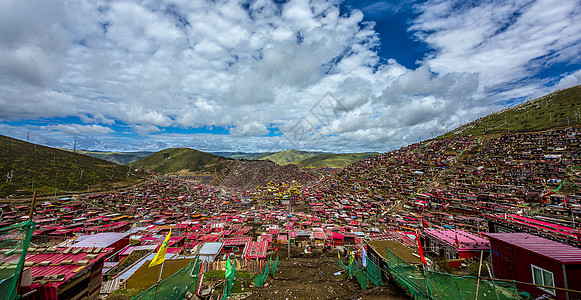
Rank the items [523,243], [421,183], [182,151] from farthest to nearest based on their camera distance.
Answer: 1. [182,151]
2. [421,183]
3. [523,243]

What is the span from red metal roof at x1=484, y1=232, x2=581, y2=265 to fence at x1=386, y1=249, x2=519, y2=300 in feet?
6.09

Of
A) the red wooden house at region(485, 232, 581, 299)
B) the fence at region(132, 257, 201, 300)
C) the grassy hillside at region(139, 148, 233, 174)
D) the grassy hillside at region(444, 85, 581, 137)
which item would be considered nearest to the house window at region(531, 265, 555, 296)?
the red wooden house at region(485, 232, 581, 299)

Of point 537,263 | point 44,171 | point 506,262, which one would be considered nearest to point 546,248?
point 537,263

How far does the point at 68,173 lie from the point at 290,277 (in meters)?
77.7

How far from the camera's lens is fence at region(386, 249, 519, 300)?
17.1ft

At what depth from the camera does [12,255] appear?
4043 mm

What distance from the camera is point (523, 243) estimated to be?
7.40 metres

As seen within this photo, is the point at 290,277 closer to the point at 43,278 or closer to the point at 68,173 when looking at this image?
the point at 43,278

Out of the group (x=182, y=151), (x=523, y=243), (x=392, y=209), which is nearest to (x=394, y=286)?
(x=523, y=243)

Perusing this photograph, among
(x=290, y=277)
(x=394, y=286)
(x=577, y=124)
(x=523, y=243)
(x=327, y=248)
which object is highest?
(x=577, y=124)

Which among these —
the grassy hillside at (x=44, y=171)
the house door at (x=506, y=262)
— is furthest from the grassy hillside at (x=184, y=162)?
the house door at (x=506, y=262)

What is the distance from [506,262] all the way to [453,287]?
14.2 feet

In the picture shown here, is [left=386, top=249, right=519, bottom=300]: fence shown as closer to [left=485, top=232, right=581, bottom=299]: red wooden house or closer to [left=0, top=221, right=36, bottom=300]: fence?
[left=485, top=232, right=581, bottom=299]: red wooden house

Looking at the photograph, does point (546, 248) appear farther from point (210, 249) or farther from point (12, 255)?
point (210, 249)
